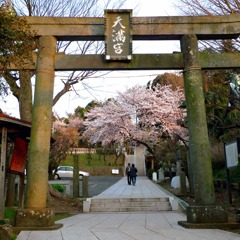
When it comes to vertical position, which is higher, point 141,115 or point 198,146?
point 141,115

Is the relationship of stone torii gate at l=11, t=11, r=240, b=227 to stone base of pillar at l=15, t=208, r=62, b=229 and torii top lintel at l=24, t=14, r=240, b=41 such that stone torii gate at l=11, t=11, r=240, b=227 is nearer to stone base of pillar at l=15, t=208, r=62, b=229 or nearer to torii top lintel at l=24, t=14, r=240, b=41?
torii top lintel at l=24, t=14, r=240, b=41

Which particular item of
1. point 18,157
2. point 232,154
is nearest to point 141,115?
point 232,154

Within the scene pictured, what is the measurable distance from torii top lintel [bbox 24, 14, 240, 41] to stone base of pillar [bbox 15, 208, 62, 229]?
4662mm

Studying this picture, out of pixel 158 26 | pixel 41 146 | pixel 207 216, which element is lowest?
pixel 207 216

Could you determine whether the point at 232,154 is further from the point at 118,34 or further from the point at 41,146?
the point at 41,146

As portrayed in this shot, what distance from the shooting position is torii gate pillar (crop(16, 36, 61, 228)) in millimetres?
7277

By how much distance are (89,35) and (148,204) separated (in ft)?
28.4

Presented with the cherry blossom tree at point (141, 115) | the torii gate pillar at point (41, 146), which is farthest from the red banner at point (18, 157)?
the cherry blossom tree at point (141, 115)

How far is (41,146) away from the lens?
768 centimetres

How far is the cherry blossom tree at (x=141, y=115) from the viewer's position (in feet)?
95.2

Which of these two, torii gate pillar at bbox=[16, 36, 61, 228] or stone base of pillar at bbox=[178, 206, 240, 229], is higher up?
torii gate pillar at bbox=[16, 36, 61, 228]

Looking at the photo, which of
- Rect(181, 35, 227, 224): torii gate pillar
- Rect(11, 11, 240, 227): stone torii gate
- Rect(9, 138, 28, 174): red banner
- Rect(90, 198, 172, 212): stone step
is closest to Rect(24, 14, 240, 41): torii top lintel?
Rect(11, 11, 240, 227): stone torii gate

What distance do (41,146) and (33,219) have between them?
Result: 1.74 m

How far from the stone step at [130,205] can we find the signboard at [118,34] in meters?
7.76
